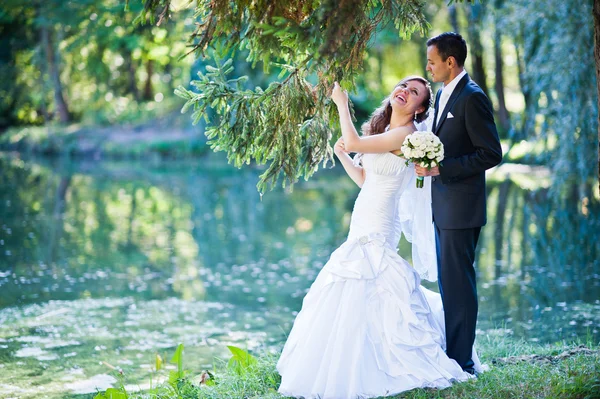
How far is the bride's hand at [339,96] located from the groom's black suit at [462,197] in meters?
0.57

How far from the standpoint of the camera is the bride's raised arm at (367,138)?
4398 millimetres

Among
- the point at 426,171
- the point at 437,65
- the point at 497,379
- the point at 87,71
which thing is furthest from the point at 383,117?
the point at 87,71

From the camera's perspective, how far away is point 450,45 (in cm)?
434

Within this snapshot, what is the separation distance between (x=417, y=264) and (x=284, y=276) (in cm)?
564

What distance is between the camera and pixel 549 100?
45.8 feet

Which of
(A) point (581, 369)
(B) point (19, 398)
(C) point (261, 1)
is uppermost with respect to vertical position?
(C) point (261, 1)

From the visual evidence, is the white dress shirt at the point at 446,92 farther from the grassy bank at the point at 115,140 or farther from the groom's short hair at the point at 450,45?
the grassy bank at the point at 115,140

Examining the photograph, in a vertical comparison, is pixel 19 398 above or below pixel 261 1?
below

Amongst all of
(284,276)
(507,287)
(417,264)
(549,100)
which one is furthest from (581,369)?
(549,100)

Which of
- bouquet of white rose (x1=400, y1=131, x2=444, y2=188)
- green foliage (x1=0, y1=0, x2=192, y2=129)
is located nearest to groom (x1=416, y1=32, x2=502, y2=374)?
bouquet of white rose (x1=400, y1=131, x2=444, y2=188)

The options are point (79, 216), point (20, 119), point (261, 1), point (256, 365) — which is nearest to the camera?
point (261, 1)

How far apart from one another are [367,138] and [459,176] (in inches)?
22.8

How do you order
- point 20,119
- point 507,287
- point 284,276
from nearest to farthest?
point 507,287 → point 284,276 → point 20,119

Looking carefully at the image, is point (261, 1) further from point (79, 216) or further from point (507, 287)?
point (79, 216)
